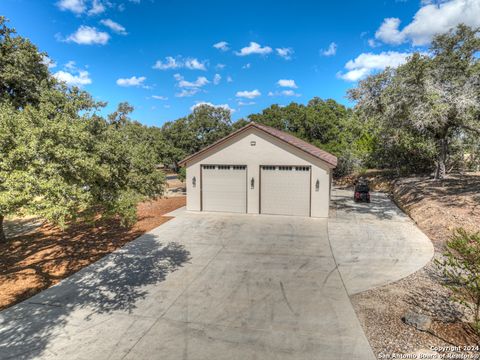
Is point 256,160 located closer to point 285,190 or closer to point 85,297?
point 285,190

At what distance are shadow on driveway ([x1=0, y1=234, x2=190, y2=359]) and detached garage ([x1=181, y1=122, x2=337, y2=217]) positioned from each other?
21.9 ft

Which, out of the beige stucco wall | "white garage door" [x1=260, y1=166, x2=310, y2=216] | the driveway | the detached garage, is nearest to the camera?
the driveway

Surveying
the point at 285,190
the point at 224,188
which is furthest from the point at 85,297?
→ the point at 285,190

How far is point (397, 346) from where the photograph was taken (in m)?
5.30

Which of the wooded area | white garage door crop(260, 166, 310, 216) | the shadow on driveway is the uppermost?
the wooded area

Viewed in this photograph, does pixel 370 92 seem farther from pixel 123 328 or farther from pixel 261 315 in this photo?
pixel 123 328

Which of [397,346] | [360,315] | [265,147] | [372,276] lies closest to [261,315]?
[360,315]

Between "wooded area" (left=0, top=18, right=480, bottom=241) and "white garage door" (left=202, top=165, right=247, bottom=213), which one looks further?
"white garage door" (left=202, top=165, right=247, bottom=213)

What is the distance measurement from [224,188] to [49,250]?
9.37 metres

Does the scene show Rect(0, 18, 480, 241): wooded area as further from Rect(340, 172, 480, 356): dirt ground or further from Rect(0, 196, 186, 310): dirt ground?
Rect(340, 172, 480, 356): dirt ground

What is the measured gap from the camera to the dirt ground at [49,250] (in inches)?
332

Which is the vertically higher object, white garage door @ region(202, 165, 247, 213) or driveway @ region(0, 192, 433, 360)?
white garage door @ region(202, 165, 247, 213)

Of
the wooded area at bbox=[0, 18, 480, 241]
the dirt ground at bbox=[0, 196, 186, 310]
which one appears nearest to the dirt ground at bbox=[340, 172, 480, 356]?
the wooded area at bbox=[0, 18, 480, 241]

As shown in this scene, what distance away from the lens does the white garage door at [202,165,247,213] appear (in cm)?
1697
